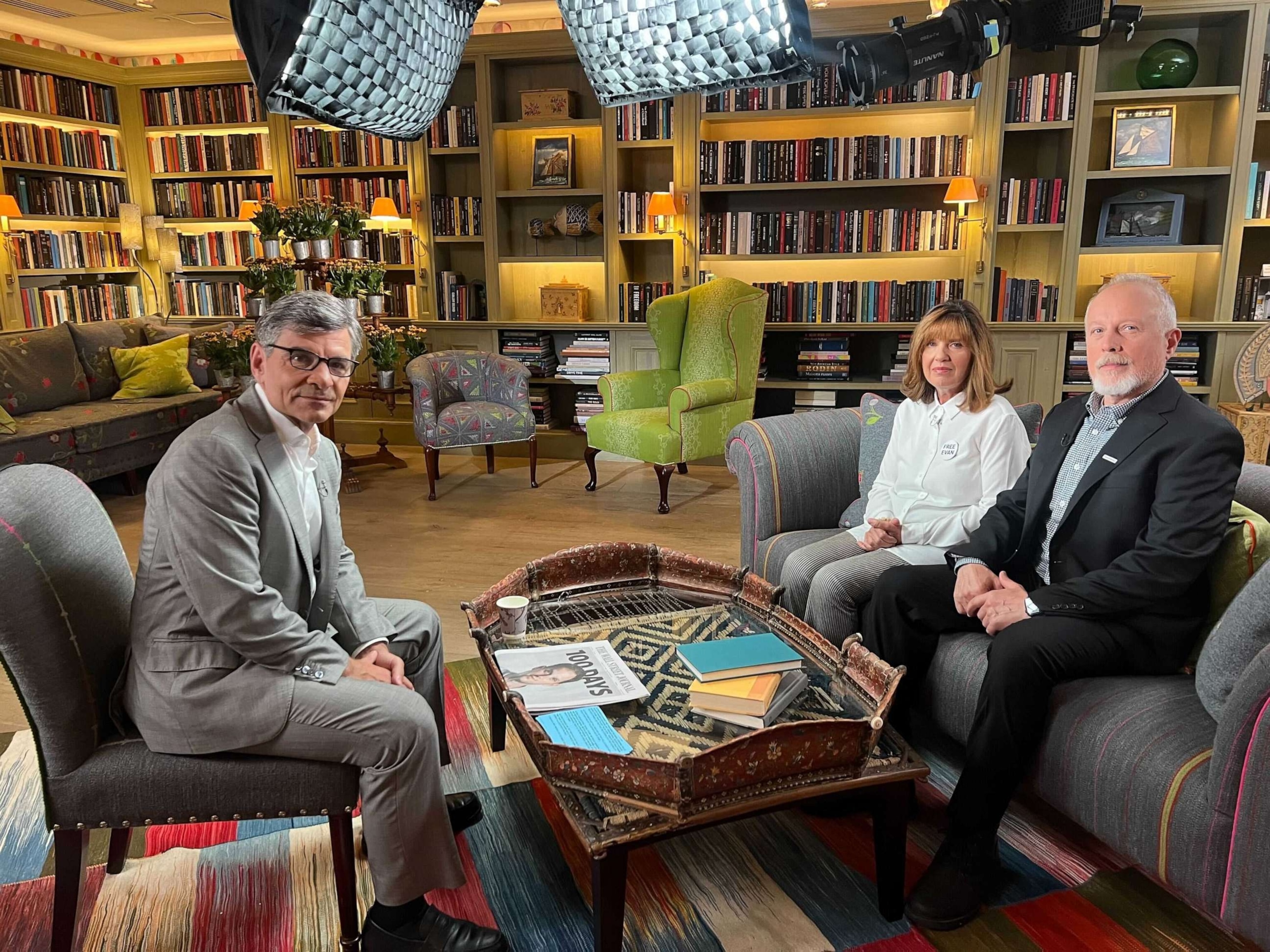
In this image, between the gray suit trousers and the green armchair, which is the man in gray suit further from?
the green armchair

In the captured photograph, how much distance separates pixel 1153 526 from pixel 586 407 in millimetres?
3955

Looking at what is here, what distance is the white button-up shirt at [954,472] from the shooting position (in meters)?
2.32

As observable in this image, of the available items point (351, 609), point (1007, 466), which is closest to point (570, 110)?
point (1007, 466)

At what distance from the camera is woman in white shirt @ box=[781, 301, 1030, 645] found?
7.56 feet

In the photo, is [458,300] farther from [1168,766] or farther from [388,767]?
[1168,766]

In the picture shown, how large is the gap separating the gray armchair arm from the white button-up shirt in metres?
0.32

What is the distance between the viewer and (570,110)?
5309mm

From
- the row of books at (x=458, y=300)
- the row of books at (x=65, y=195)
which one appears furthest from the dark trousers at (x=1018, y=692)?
the row of books at (x=65, y=195)

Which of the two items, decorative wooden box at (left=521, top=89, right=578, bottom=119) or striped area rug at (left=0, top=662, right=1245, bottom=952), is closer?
striped area rug at (left=0, top=662, right=1245, bottom=952)

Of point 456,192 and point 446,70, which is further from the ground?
point 456,192

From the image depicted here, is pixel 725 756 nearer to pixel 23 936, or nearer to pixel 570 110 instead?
pixel 23 936

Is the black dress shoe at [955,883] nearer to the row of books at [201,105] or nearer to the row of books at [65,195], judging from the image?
the row of books at [201,105]

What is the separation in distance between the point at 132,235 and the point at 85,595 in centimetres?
522

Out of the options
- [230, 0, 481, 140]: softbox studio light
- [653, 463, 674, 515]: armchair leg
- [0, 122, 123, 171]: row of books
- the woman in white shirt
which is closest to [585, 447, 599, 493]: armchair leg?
[653, 463, 674, 515]: armchair leg
